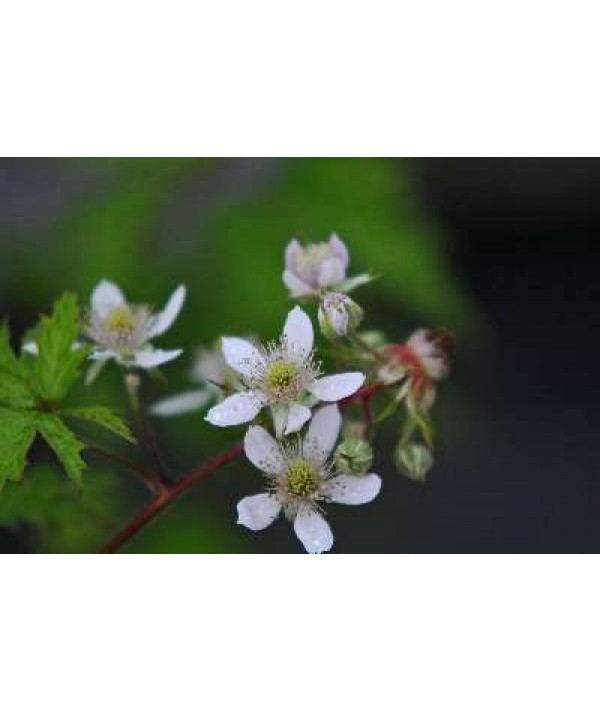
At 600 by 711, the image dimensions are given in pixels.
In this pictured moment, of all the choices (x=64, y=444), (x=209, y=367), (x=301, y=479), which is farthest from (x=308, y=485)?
(x=209, y=367)

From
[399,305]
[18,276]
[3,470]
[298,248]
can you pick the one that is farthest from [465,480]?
[3,470]

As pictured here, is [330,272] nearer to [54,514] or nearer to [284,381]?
[284,381]

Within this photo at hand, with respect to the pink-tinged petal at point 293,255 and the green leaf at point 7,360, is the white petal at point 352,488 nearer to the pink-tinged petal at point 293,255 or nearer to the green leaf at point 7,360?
the pink-tinged petal at point 293,255

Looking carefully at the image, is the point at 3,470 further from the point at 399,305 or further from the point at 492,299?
the point at 492,299

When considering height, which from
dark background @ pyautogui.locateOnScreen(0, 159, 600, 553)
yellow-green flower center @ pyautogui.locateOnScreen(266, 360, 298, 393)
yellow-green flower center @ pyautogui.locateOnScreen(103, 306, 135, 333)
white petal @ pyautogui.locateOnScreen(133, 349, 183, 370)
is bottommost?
yellow-green flower center @ pyautogui.locateOnScreen(266, 360, 298, 393)

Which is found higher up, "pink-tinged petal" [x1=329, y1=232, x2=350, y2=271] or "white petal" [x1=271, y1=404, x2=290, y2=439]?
"pink-tinged petal" [x1=329, y1=232, x2=350, y2=271]

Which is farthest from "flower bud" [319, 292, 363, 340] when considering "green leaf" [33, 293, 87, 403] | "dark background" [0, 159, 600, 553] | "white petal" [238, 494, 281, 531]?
"dark background" [0, 159, 600, 553]

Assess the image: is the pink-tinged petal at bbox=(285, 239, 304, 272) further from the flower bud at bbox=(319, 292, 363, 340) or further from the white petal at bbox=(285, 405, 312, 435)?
the white petal at bbox=(285, 405, 312, 435)
